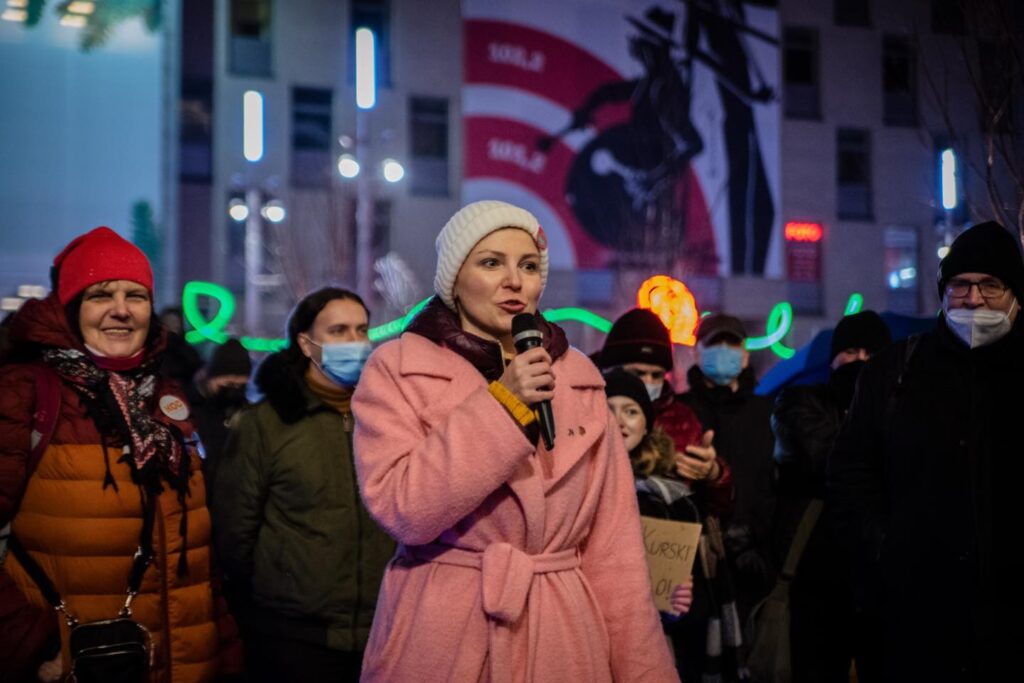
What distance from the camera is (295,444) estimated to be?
4668mm

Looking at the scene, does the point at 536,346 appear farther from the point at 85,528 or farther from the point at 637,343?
the point at 637,343

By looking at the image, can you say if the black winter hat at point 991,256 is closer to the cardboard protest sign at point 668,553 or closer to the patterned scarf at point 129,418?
the cardboard protest sign at point 668,553

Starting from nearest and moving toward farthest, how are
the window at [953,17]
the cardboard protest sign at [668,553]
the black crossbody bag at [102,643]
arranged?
the black crossbody bag at [102,643] → the cardboard protest sign at [668,553] → the window at [953,17]

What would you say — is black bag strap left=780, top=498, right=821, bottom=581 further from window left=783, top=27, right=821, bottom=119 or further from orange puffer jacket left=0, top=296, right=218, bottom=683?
window left=783, top=27, right=821, bottom=119

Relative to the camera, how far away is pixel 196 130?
26031 millimetres

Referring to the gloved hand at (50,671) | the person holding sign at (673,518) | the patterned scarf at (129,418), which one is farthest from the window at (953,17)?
the gloved hand at (50,671)

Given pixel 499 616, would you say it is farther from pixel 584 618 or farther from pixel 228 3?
pixel 228 3

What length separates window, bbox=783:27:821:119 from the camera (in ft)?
99.5

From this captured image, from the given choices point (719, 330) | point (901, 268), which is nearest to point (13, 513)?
point (719, 330)

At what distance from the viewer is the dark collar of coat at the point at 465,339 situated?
301cm

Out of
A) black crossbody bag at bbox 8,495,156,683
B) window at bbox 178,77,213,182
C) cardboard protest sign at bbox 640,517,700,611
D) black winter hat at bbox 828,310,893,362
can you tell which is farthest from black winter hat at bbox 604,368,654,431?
window at bbox 178,77,213,182

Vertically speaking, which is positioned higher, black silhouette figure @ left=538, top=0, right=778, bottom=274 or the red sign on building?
black silhouette figure @ left=538, top=0, right=778, bottom=274

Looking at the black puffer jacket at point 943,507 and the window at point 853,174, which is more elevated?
the window at point 853,174

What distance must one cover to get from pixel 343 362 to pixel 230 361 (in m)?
2.85
